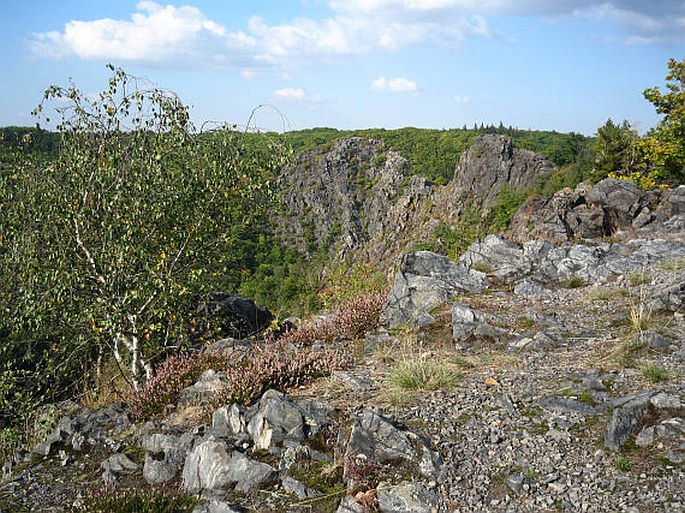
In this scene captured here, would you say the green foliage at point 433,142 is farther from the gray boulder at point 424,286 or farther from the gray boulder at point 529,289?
the gray boulder at point 529,289

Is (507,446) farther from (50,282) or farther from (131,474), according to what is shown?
(50,282)

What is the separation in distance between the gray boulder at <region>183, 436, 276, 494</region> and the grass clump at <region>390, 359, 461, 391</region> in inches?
76.6

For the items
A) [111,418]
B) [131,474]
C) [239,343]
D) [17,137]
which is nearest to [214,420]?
[131,474]

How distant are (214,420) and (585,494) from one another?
12.5 ft

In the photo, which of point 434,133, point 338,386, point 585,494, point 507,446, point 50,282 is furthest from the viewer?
point 434,133

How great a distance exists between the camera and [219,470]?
521 cm

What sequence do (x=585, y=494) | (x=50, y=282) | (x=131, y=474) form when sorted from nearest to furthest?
(x=585, y=494) < (x=131, y=474) < (x=50, y=282)

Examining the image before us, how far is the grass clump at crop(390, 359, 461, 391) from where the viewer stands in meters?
6.38

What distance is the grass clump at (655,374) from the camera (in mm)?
5855

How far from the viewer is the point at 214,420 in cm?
616

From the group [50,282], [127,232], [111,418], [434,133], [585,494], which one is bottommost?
[111,418]

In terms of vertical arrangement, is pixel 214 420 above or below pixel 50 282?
below

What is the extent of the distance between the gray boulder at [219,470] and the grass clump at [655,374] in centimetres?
405

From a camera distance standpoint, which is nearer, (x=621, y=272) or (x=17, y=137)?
(x=17, y=137)
